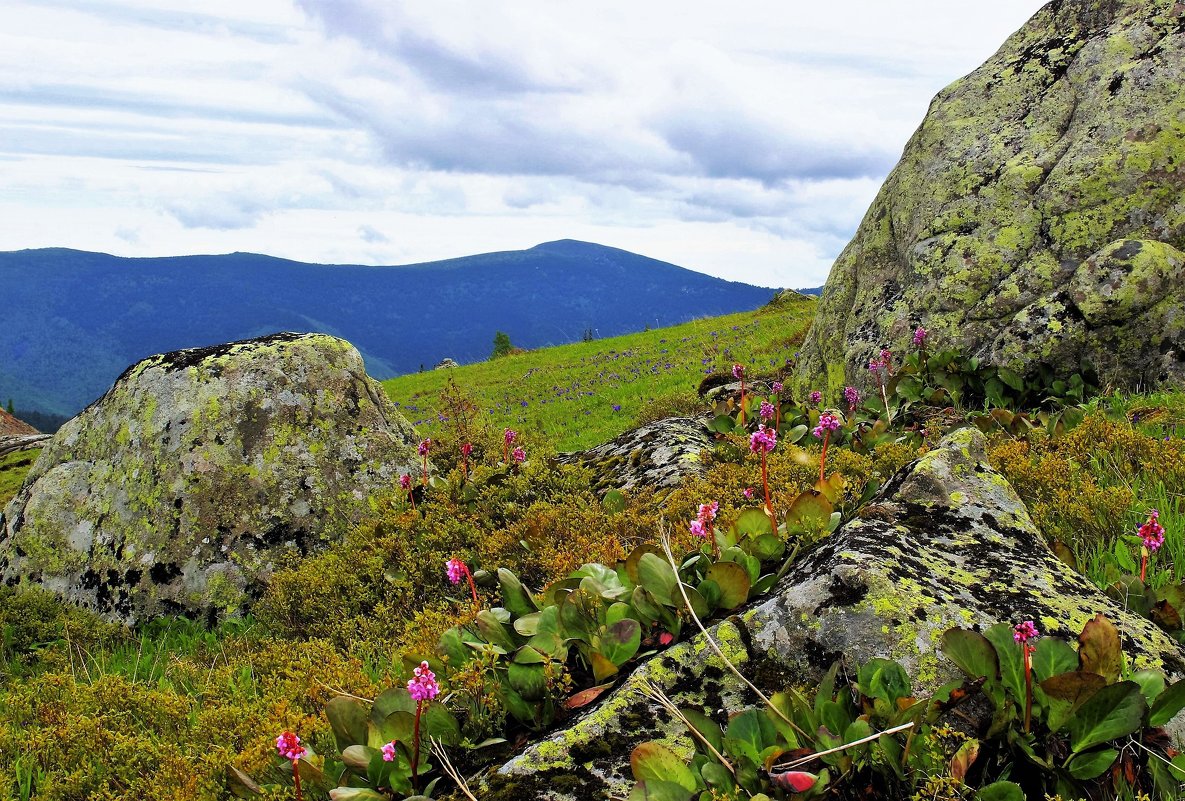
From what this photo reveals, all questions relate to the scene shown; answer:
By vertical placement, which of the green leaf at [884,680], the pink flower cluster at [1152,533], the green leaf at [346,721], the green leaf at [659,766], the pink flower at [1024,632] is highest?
the pink flower cluster at [1152,533]

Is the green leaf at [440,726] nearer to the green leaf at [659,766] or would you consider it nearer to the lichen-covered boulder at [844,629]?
the lichen-covered boulder at [844,629]

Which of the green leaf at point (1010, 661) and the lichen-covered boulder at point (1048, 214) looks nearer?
the green leaf at point (1010, 661)

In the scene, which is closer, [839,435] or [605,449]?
[839,435]

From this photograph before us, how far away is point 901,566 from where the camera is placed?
3.42 meters

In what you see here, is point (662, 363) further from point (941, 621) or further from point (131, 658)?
point (941, 621)

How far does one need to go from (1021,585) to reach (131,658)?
736 cm

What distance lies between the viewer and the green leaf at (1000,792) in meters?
2.55

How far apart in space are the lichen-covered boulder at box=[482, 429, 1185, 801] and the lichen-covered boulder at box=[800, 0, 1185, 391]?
6.18 metres

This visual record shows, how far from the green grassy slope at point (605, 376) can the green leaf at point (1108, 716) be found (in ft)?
33.7

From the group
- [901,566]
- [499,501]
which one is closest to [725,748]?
[901,566]

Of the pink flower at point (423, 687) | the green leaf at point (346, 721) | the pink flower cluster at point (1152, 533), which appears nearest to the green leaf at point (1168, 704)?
the pink flower cluster at point (1152, 533)

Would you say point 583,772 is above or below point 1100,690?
below

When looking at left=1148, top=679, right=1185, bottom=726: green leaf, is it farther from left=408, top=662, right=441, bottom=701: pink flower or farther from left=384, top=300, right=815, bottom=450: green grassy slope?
left=384, top=300, right=815, bottom=450: green grassy slope

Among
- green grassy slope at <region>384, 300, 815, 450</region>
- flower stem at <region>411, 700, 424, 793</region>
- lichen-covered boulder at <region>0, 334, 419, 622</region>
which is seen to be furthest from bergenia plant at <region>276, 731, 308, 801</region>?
green grassy slope at <region>384, 300, 815, 450</region>
